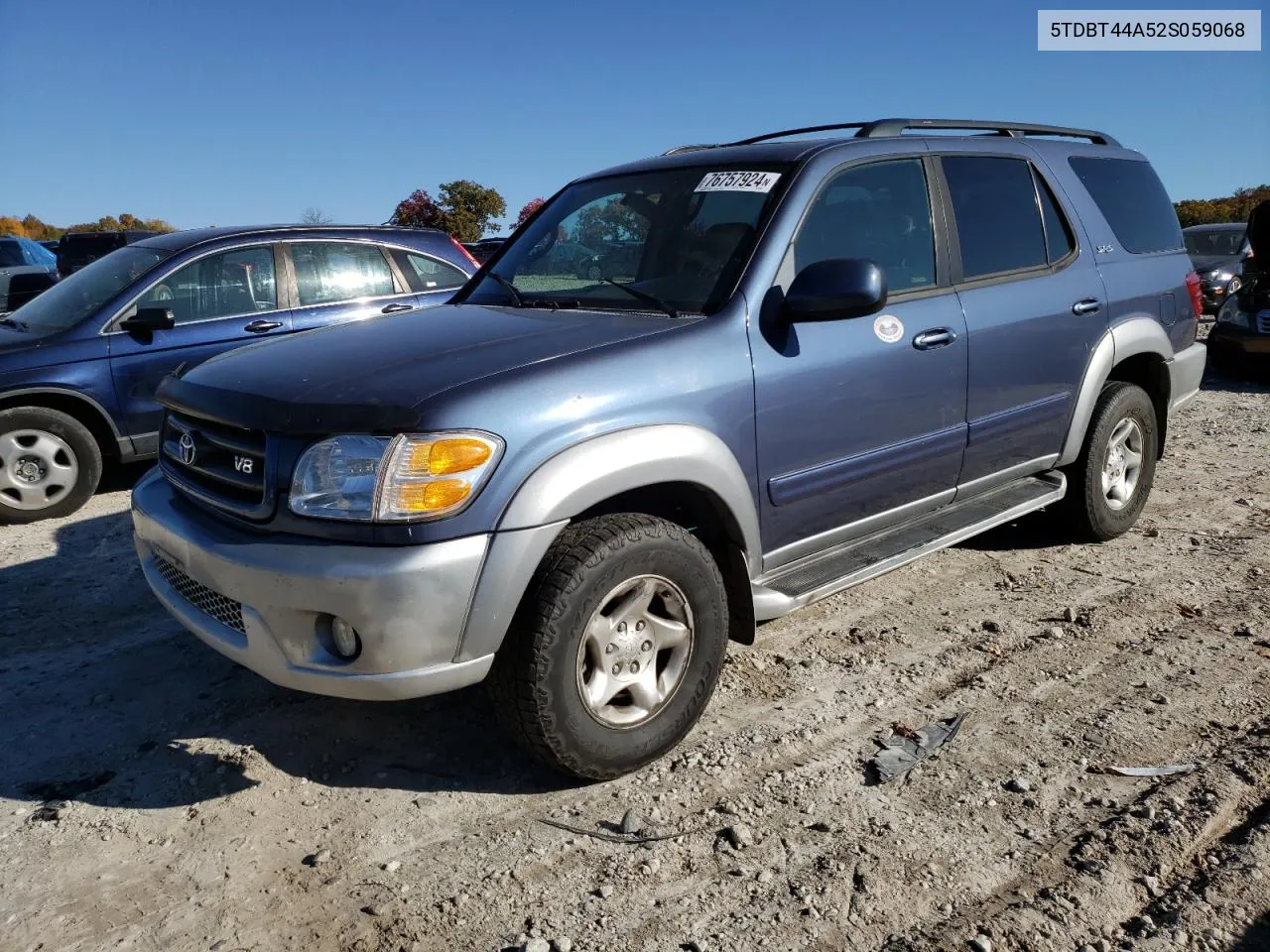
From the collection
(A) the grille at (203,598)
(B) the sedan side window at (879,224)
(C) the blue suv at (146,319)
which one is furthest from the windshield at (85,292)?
(B) the sedan side window at (879,224)

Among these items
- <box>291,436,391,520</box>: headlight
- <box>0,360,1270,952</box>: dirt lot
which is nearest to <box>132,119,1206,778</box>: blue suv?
<box>291,436,391,520</box>: headlight

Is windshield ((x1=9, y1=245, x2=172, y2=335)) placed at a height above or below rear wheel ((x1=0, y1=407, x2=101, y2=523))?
above

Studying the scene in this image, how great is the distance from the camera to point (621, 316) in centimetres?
324

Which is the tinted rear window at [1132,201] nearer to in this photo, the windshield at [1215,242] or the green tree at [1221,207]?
the windshield at [1215,242]

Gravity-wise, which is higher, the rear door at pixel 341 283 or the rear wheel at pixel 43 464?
the rear door at pixel 341 283

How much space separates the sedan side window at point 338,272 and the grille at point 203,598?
3778 millimetres

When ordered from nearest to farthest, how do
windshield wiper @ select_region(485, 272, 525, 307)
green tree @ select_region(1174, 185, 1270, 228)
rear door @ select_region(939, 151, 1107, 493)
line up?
windshield wiper @ select_region(485, 272, 525, 307) < rear door @ select_region(939, 151, 1107, 493) < green tree @ select_region(1174, 185, 1270, 228)

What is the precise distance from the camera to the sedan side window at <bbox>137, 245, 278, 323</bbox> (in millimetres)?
6234

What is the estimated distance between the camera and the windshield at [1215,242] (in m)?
15.0

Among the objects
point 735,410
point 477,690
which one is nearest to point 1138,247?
point 735,410

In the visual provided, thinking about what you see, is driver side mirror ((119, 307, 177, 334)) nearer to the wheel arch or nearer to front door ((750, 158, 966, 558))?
the wheel arch

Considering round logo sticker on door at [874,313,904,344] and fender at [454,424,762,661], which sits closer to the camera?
fender at [454,424,762,661]

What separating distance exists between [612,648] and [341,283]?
4664mm

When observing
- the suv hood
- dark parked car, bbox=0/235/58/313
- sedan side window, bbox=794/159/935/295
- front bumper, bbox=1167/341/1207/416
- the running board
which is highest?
dark parked car, bbox=0/235/58/313
